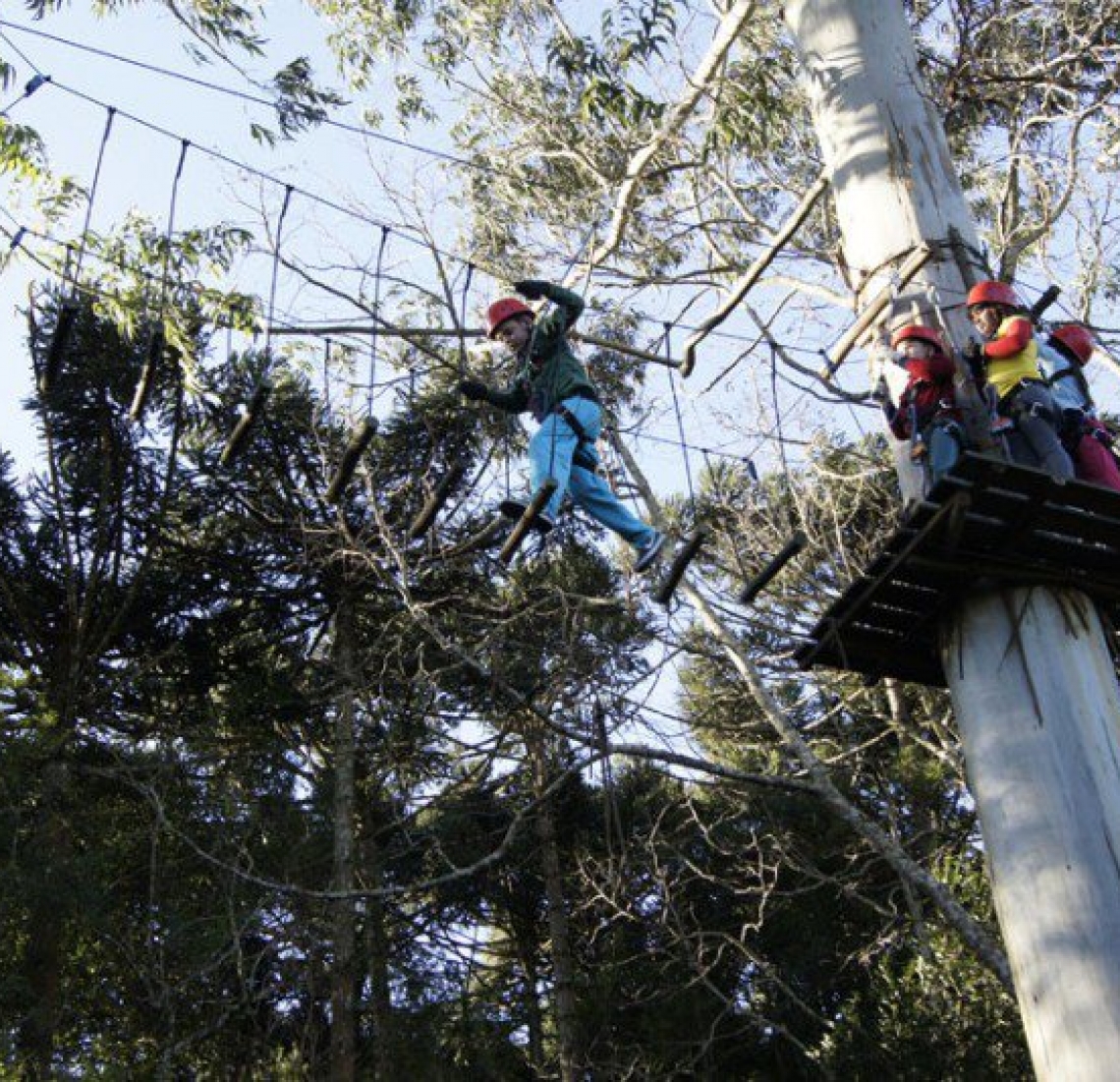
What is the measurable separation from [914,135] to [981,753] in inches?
98.6

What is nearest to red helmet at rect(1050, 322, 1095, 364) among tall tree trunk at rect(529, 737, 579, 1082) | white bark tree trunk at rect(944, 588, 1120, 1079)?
white bark tree trunk at rect(944, 588, 1120, 1079)

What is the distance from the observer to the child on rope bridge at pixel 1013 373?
4820 mm

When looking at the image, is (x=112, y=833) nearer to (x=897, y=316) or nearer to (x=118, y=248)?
(x=118, y=248)

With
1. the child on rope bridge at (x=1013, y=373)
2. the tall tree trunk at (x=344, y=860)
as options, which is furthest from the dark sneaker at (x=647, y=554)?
the tall tree trunk at (x=344, y=860)

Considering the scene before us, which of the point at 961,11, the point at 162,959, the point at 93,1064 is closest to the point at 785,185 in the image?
the point at 961,11

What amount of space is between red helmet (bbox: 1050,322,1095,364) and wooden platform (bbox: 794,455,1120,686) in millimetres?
1495

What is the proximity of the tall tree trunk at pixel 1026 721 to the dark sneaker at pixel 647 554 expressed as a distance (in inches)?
55.6

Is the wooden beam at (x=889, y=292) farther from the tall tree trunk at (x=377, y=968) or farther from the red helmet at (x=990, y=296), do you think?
the tall tree trunk at (x=377, y=968)

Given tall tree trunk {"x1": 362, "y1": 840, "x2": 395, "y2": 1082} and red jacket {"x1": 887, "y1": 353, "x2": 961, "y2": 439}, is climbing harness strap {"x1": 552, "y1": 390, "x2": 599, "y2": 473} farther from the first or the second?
tall tree trunk {"x1": 362, "y1": 840, "x2": 395, "y2": 1082}

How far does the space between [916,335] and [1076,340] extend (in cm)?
118

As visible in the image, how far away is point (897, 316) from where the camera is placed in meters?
4.95

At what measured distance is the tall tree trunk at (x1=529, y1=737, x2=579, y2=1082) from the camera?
12.7 m

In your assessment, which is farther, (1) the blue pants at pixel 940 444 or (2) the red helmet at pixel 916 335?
(2) the red helmet at pixel 916 335

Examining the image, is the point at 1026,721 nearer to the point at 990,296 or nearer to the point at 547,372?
the point at 990,296
